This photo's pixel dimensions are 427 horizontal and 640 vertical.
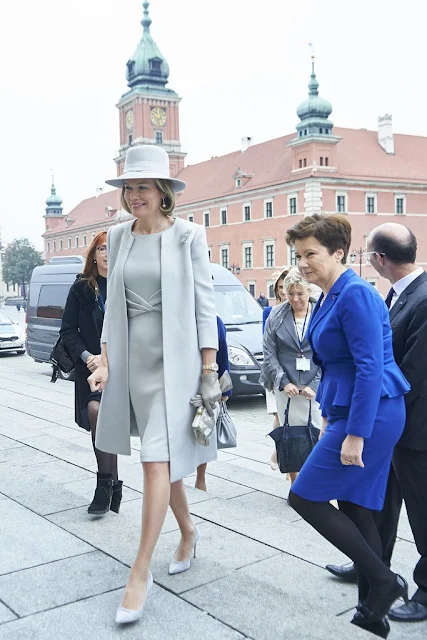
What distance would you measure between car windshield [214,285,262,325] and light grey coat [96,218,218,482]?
25.1 feet

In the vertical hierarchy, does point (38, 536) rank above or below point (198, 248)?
below

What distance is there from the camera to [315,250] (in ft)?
10.3

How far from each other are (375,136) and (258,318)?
59.1m

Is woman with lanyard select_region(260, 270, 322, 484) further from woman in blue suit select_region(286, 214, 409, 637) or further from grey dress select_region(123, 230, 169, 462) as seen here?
woman in blue suit select_region(286, 214, 409, 637)

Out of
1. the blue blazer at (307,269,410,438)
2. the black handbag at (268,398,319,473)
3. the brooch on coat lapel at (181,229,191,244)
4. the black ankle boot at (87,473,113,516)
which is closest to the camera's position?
the blue blazer at (307,269,410,438)

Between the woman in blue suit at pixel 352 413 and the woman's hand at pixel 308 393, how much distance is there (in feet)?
7.44

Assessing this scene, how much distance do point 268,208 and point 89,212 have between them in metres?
42.9

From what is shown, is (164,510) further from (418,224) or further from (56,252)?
(56,252)

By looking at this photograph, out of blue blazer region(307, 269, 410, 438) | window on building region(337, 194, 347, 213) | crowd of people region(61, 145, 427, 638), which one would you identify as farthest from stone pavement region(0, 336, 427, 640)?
window on building region(337, 194, 347, 213)

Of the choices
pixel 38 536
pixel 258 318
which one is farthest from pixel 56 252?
pixel 38 536

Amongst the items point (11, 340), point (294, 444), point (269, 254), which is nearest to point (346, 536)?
point (294, 444)

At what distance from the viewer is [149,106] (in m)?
87.9

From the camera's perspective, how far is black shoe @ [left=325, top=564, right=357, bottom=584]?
3.57 m

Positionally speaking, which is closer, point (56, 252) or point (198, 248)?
point (198, 248)
